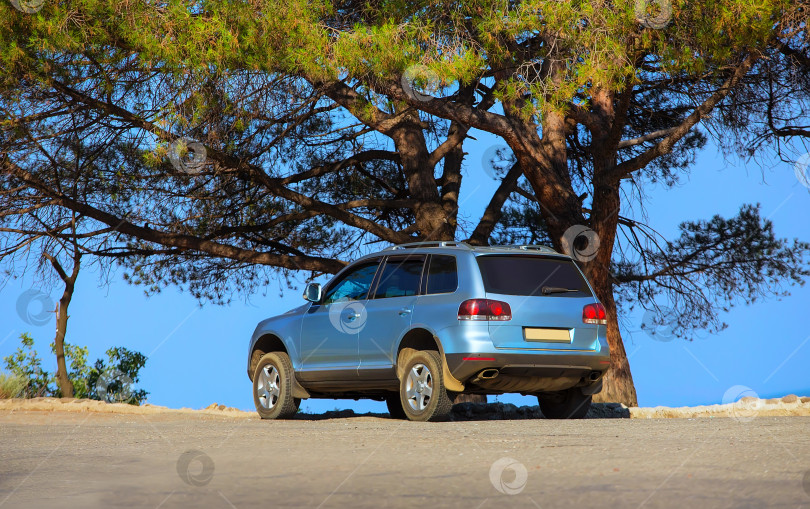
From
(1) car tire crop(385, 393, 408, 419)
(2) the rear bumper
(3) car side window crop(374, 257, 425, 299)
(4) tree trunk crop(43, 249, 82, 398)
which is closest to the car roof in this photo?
(3) car side window crop(374, 257, 425, 299)

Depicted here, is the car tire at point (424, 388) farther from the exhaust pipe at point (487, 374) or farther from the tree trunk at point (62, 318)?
the tree trunk at point (62, 318)

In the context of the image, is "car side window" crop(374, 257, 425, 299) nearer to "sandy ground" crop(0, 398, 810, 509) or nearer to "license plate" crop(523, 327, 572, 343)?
"license plate" crop(523, 327, 572, 343)

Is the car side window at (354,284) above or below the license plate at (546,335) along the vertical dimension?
above

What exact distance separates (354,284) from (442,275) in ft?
5.02

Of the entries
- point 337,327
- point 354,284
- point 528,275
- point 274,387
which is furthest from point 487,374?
point 274,387

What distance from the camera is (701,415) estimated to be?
12.7 metres

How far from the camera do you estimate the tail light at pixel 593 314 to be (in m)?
9.73

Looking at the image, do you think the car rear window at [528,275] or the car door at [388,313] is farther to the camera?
the car door at [388,313]

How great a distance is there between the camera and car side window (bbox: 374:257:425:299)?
32.7 feet

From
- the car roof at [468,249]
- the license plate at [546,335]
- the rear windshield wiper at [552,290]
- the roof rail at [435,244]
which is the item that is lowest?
the license plate at [546,335]

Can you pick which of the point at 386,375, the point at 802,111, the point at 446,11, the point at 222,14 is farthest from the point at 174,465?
the point at 802,111

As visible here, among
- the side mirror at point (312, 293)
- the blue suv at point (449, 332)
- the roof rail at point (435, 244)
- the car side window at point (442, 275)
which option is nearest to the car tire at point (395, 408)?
the blue suv at point (449, 332)

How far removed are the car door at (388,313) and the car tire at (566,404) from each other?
7.05 feet

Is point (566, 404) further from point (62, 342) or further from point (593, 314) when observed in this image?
point (62, 342)
